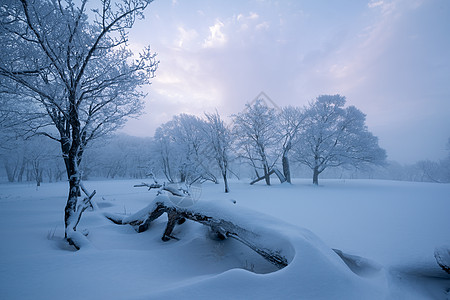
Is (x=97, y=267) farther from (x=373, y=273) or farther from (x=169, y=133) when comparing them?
(x=169, y=133)

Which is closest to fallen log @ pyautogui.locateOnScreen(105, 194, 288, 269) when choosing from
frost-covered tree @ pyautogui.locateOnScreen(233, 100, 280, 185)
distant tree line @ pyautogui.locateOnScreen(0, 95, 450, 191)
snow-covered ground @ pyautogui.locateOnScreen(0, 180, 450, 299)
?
snow-covered ground @ pyautogui.locateOnScreen(0, 180, 450, 299)

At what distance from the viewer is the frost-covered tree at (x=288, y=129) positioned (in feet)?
56.4

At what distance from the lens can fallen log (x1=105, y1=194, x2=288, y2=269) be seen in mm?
2551

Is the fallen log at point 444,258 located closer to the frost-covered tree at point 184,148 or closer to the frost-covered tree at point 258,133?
the frost-covered tree at point 258,133

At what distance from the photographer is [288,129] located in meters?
17.7

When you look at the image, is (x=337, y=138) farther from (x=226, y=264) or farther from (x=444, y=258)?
(x=226, y=264)

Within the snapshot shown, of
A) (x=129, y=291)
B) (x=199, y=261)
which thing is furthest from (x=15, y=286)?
(x=199, y=261)

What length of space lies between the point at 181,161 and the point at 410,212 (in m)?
20.2

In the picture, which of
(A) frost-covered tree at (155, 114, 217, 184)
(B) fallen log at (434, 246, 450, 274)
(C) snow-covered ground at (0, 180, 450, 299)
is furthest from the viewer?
(A) frost-covered tree at (155, 114, 217, 184)

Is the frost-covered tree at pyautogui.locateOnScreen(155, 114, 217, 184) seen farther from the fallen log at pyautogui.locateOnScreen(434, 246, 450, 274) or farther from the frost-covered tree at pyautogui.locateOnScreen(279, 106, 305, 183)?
the fallen log at pyautogui.locateOnScreen(434, 246, 450, 274)

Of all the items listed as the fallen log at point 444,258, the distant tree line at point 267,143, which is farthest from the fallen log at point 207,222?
the distant tree line at point 267,143

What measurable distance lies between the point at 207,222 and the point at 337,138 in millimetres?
15972

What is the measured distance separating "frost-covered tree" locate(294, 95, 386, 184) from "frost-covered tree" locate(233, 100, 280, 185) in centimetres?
301

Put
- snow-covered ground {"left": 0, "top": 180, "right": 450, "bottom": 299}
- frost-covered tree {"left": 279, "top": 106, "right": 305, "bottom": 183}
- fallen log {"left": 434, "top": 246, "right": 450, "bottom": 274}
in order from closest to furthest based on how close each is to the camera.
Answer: snow-covered ground {"left": 0, "top": 180, "right": 450, "bottom": 299}
fallen log {"left": 434, "top": 246, "right": 450, "bottom": 274}
frost-covered tree {"left": 279, "top": 106, "right": 305, "bottom": 183}
